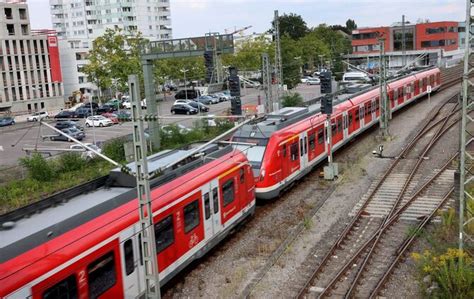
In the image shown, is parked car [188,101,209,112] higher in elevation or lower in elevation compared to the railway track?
higher

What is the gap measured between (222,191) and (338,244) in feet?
12.0

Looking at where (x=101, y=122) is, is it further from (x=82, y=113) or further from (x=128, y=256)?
(x=128, y=256)

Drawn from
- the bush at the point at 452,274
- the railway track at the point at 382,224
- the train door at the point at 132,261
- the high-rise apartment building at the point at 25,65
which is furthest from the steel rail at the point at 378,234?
the high-rise apartment building at the point at 25,65

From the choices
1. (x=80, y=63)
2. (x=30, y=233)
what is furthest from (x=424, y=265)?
(x=80, y=63)

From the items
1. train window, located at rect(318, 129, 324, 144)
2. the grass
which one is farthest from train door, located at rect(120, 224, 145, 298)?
train window, located at rect(318, 129, 324, 144)

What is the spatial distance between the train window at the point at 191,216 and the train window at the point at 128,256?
7.01ft

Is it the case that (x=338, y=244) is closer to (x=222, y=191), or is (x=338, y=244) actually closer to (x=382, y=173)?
(x=222, y=191)

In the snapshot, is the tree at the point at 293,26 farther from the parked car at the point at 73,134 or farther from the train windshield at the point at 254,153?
the train windshield at the point at 254,153

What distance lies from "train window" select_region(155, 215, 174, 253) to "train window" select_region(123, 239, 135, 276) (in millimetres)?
944

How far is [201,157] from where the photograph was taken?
15.1 m

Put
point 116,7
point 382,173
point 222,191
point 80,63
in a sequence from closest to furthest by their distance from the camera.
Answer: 1. point 222,191
2. point 382,173
3. point 80,63
4. point 116,7

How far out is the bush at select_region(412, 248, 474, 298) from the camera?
11398mm

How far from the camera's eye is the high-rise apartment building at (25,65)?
62.8 metres

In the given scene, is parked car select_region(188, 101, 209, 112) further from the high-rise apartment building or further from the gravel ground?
the gravel ground
